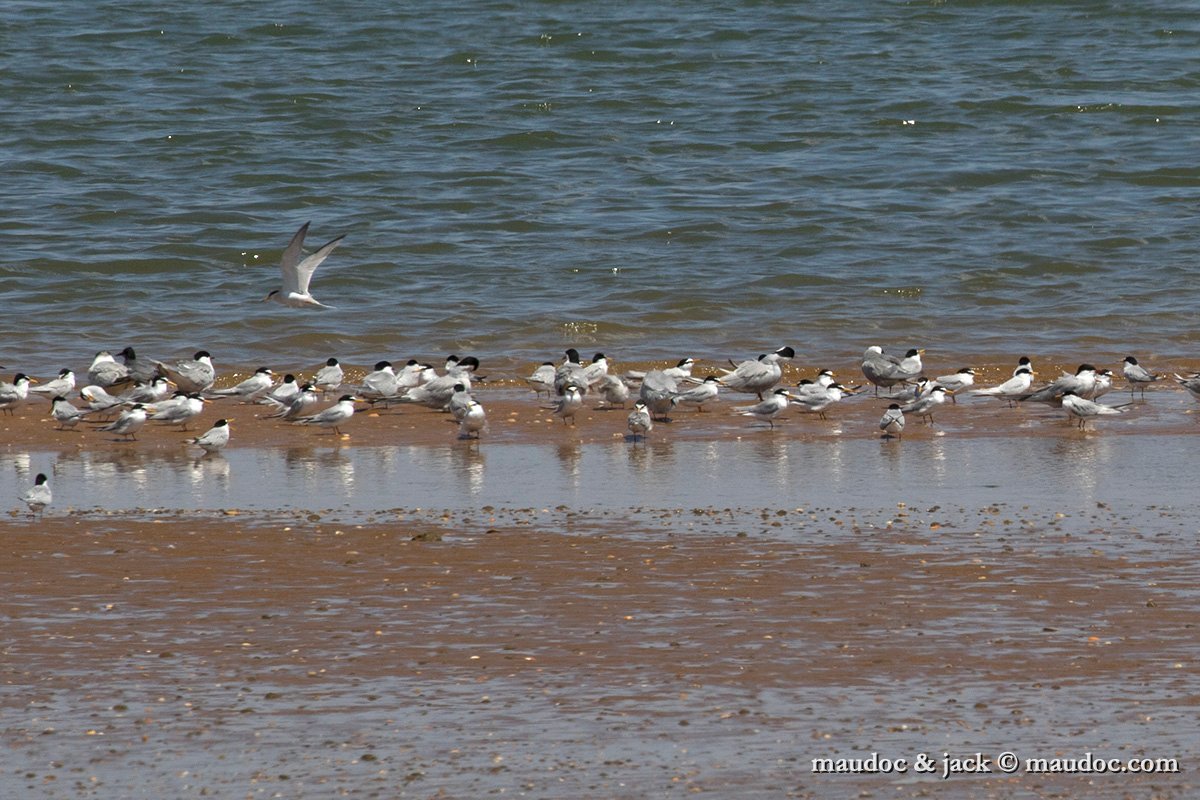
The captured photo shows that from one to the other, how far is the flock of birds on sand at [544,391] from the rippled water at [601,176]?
251cm

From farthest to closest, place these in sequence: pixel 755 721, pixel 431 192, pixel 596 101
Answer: pixel 596 101 → pixel 431 192 → pixel 755 721

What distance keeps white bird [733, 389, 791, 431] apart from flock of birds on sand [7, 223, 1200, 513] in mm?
11

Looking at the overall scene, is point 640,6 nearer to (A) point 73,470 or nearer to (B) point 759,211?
(B) point 759,211

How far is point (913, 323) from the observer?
19.3m

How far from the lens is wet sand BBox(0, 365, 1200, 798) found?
6008 mm

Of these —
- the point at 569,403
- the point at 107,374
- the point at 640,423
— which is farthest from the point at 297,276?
the point at 640,423

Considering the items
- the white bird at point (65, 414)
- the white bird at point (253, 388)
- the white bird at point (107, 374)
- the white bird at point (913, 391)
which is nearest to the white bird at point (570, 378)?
the white bird at point (253, 388)

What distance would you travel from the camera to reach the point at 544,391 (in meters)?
15.6

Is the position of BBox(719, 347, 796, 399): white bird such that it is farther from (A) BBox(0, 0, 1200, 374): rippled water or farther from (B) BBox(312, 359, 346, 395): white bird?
(B) BBox(312, 359, 346, 395): white bird

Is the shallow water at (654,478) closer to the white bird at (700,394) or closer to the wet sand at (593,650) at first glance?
the wet sand at (593,650)

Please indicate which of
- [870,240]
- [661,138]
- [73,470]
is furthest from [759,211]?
[73,470]

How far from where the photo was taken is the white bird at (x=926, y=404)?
1377 centimetres

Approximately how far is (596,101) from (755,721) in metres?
24.1

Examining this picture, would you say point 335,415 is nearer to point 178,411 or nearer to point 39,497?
point 178,411
